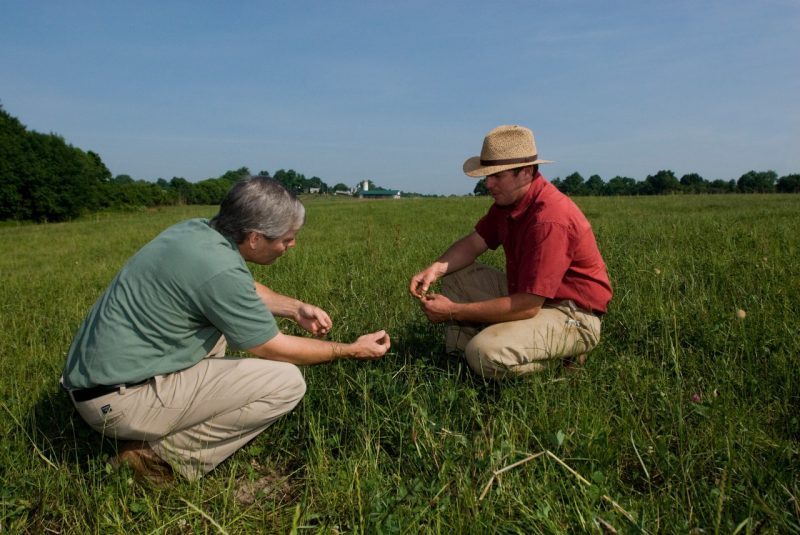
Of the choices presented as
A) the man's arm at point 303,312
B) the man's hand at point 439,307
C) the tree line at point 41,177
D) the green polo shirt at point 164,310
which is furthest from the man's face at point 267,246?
the tree line at point 41,177

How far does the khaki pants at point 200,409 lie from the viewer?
8.21 feet

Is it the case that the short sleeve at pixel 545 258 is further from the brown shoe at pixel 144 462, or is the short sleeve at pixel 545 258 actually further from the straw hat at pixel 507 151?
the brown shoe at pixel 144 462

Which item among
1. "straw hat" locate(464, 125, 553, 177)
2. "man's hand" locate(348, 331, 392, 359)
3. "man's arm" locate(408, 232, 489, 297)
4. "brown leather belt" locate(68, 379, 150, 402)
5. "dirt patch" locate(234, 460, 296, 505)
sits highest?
"straw hat" locate(464, 125, 553, 177)

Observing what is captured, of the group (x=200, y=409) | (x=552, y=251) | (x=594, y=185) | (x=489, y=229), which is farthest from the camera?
(x=594, y=185)

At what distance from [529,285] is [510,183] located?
73cm

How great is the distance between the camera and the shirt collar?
339 cm

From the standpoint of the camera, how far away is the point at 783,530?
180 centimetres

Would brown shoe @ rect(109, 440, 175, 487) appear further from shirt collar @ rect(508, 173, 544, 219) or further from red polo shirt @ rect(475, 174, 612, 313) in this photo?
shirt collar @ rect(508, 173, 544, 219)

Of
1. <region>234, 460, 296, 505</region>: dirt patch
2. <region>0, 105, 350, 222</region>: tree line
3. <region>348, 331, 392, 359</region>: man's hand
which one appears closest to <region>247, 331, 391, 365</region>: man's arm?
<region>348, 331, 392, 359</region>: man's hand

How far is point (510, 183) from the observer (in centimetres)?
341

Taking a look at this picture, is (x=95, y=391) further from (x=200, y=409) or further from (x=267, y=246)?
(x=267, y=246)

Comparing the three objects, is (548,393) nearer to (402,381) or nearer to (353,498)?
(402,381)

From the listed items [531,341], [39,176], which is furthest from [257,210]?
[39,176]

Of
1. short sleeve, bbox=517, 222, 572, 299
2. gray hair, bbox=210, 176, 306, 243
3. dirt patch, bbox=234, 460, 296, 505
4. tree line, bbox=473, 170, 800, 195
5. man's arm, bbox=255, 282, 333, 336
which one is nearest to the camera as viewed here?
dirt patch, bbox=234, 460, 296, 505
